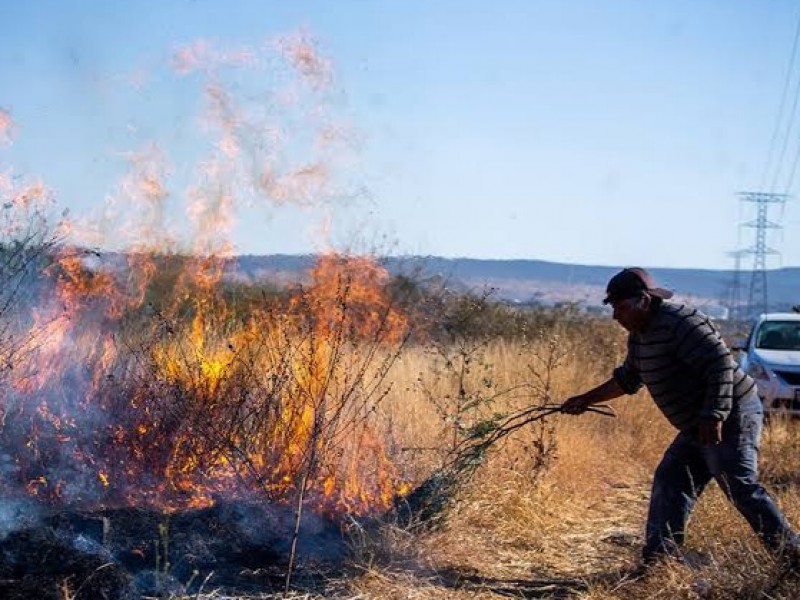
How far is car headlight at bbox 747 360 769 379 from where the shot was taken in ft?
41.4

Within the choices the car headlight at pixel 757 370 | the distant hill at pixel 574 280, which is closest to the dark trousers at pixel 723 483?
the car headlight at pixel 757 370

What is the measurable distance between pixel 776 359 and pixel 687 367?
8.26 metres

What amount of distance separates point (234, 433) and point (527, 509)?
225 cm

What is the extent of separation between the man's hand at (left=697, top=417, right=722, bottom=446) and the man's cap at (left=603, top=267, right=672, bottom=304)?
0.77 metres

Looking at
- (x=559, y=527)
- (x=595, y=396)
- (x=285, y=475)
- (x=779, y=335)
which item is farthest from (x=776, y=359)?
(x=285, y=475)

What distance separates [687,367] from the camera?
536 centimetres

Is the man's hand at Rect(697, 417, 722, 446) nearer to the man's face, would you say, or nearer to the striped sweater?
the striped sweater

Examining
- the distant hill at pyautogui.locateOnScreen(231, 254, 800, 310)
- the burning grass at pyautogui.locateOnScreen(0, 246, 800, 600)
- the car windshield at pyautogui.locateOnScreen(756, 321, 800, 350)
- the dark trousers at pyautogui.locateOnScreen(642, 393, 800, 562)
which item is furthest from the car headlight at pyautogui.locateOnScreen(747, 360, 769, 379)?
the distant hill at pyautogui.locateOnScreen(231, 254, 800, 310)

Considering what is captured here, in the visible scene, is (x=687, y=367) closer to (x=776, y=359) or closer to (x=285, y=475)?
(x=285, y=475)

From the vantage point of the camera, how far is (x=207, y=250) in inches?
314

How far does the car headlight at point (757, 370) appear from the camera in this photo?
12.6 meters

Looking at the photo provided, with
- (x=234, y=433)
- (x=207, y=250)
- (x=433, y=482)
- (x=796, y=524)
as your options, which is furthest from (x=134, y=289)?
(x=796, y=524)

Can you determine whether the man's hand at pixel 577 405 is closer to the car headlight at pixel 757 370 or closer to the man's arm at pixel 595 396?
the man's arm at pixel 595 396

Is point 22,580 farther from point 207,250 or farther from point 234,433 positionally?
point 207,250
